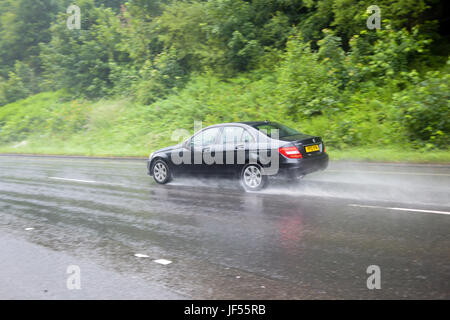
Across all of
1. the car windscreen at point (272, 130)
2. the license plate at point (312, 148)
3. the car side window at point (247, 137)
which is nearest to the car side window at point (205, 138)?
the car side window at point (247, 137)

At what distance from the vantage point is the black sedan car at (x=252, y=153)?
29.7 feet

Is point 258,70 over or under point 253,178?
over

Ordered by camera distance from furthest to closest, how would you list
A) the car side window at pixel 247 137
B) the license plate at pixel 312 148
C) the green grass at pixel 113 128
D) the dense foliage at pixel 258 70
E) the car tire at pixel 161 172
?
the dense foliage at pixel 258 70
the green grass at pixel 113 128
the car tire at pixel 161 172
the car side window at pixel 247 137
the license plate at pixel 312 148

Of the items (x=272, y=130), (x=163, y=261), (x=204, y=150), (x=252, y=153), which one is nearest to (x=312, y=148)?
(x=272, y=130)

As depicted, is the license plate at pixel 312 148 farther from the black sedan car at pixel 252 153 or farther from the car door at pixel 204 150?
the car door at pixel 204 150

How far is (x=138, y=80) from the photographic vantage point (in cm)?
2978

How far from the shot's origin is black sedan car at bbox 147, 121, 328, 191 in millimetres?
9039

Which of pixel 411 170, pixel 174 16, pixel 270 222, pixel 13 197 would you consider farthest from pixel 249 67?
pixel 270 222

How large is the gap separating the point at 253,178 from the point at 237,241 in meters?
3.96

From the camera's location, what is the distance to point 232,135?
981 cm

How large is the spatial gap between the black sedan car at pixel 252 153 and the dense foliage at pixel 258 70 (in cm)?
608

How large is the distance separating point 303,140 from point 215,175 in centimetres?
239

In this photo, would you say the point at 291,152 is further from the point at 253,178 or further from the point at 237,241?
the point at 237,241

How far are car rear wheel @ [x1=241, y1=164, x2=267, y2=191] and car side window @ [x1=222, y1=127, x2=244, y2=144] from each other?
74 centimetres
